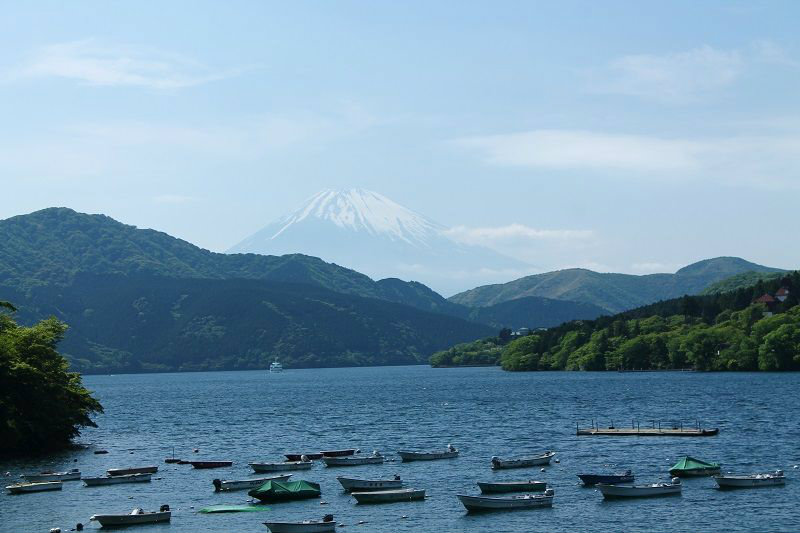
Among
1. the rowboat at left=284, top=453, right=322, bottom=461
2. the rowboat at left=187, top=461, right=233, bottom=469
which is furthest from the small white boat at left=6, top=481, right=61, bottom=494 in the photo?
the rowboat at left=284, top=453, right=322, bottom=461

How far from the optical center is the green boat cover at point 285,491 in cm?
7769

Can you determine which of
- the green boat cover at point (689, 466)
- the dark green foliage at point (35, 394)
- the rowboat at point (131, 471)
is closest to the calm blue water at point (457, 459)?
the rowboat at point (131, 471)

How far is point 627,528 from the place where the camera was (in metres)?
66.2

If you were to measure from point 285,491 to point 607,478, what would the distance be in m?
23.3

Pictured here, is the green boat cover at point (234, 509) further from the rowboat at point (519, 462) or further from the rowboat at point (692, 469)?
the rowboat at point (692, 469)

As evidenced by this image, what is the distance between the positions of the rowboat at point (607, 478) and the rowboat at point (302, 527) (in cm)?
2294

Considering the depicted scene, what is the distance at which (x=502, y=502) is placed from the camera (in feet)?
239

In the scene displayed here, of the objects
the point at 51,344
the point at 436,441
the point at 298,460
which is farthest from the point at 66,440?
the point at 436,441

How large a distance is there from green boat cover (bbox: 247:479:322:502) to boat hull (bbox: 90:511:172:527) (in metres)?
8.45

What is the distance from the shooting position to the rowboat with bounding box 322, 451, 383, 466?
323 feet

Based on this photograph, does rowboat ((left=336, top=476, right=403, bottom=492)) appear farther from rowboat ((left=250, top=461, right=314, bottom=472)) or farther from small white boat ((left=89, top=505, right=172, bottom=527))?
small white boat ((left=89, top=505, right=172, bottom=527))

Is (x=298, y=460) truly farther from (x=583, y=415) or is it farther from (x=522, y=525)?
(x=583, y=415)

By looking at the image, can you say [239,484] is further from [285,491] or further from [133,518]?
[133,518]

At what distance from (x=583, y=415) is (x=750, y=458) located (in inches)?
2151
